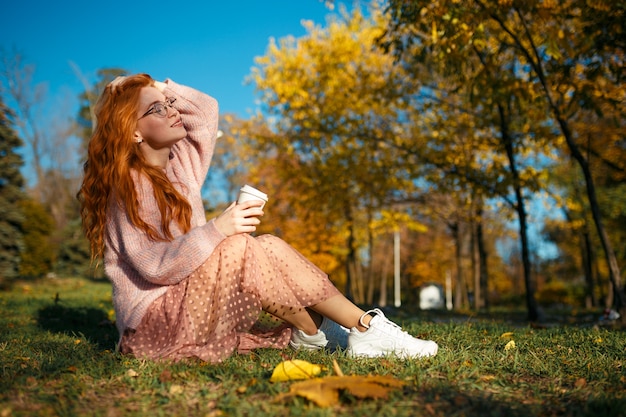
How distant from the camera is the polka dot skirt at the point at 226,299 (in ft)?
8.77

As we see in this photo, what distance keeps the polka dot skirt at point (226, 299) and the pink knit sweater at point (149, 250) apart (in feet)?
0.21

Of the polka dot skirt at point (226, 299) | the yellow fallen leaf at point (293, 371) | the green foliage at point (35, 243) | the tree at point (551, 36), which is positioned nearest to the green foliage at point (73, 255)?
the green foliage at point (35, 243)

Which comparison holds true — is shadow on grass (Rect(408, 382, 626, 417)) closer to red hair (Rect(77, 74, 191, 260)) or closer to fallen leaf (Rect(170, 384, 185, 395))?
fallen leaf (Rect(170, 384, 185, 395))

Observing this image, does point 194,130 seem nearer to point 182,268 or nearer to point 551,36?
point 182,268

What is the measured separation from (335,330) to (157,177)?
4.46ft

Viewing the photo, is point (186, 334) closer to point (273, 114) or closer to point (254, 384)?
point (254, 384)

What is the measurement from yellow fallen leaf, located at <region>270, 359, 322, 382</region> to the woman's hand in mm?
716

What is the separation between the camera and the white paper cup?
262cm

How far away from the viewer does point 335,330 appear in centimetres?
306

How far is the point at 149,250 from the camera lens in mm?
2713

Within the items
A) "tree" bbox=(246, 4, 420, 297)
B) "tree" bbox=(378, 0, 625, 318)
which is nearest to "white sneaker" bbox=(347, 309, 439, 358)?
"tree" bbox=(378, 0, 625, 318)

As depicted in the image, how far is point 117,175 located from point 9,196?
10.7 metres

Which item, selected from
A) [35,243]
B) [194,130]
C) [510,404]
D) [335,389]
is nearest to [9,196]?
[35,243]

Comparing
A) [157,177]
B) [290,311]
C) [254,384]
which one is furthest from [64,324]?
[254,384]
